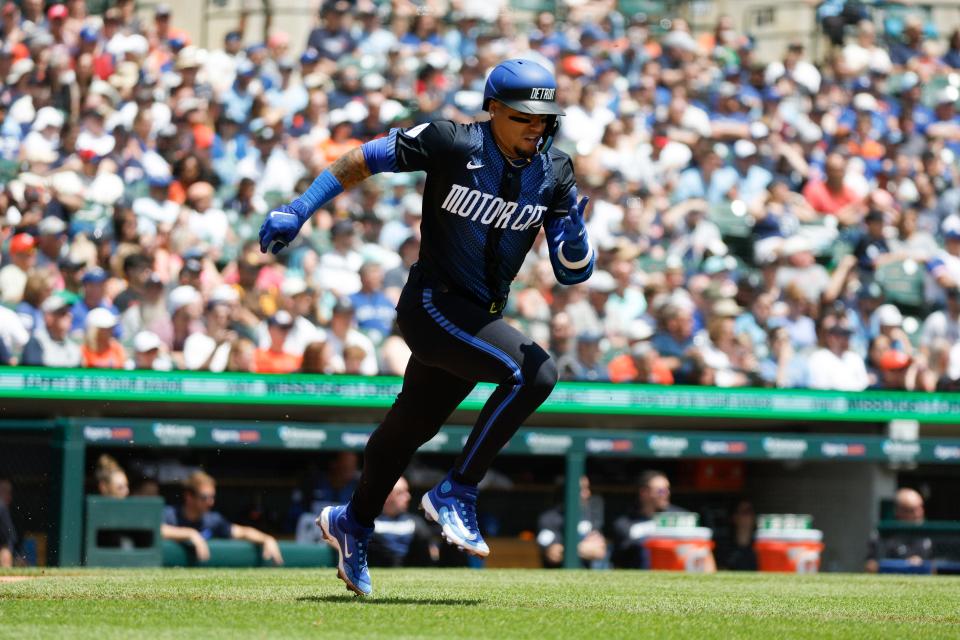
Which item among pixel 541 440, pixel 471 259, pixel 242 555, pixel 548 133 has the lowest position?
pixel 242 555

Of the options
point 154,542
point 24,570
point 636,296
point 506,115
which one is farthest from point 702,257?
point 506,115

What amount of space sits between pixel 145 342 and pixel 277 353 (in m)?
0.96

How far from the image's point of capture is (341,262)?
42.4 ft

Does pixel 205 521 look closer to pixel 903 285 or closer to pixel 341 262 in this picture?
pixel 341 262

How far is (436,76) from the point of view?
16.0 m

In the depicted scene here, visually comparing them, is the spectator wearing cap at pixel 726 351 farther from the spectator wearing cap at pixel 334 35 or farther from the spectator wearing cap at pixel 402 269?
Result: the spectator wearing cap at pixel 334 35

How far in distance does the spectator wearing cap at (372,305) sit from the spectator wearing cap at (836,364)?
3501mm

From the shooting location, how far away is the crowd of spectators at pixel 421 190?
458 inches

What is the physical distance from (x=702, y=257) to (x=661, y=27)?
239 inches

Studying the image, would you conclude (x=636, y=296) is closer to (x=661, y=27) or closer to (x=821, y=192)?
(x=821, y=192)

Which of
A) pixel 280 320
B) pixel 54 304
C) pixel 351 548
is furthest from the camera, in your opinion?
pixel 280 320

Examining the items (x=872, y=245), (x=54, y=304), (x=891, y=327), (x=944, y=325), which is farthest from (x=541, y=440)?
(x=872, y=245)

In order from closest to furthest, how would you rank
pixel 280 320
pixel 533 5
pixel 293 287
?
1. pixel 280 320
2. pixel 293 287
3. pixel 533 5

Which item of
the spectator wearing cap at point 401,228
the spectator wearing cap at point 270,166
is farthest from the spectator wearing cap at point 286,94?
the spectator wearing cap at point 401,228
